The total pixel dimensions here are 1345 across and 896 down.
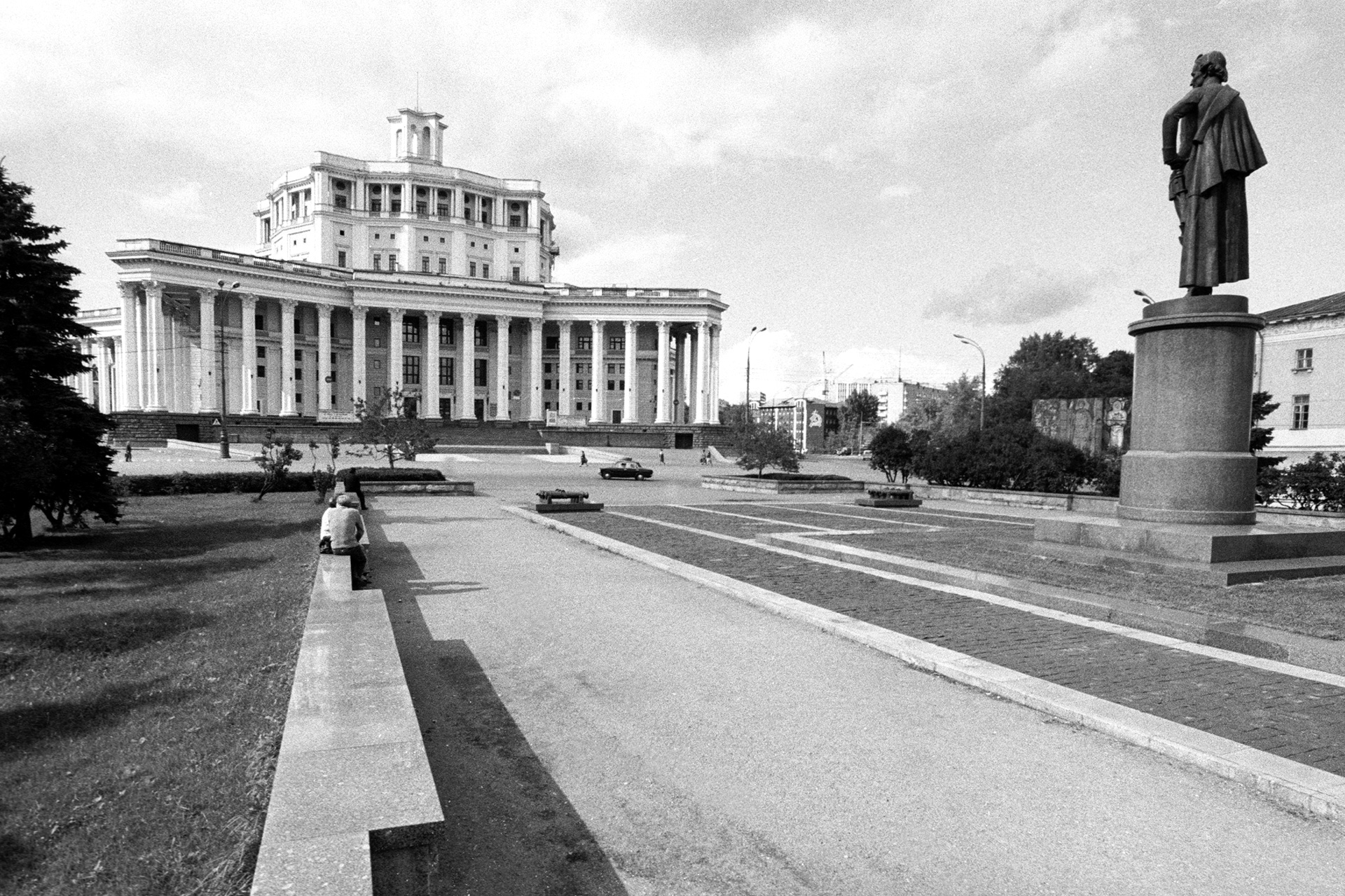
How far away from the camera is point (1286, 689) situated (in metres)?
5.95

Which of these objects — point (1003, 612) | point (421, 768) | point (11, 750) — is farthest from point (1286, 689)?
point (11, 750)

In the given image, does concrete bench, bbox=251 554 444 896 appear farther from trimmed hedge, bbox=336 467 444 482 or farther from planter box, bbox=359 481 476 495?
trimmed hedge, bbox=336 467 444 482

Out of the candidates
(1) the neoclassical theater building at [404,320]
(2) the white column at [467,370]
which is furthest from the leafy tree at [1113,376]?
(2) the white column at [467,370]

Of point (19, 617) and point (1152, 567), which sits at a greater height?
point (1152, 567)

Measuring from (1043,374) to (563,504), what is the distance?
3166 inches

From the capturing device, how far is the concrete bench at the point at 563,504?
805 inches

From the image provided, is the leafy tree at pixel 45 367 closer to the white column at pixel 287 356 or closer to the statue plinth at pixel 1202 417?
the statue plinth at pixel 1202 417

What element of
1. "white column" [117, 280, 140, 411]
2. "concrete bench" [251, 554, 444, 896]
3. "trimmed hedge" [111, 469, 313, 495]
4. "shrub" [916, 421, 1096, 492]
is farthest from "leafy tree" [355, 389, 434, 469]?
"white column" [117, 280, 140, 411]

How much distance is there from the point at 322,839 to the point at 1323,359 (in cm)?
5923

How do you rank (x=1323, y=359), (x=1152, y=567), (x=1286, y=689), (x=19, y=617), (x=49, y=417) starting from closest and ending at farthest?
1. (x=1286, y=689)
2. (x=19, y=617)
3. (x=1152, y=567)
4. (x=49, y=417)
5. (x=1323, y=359)

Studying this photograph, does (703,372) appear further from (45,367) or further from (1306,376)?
(45,367)

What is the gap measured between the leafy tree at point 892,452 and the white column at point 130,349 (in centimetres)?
7135

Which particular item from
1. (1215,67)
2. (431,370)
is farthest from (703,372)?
(1215,67)

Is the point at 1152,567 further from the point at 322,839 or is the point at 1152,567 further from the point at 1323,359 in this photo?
the point at 1323,359
